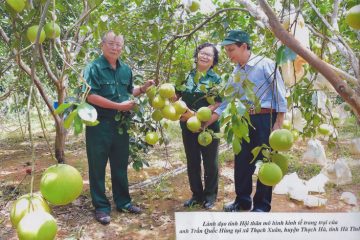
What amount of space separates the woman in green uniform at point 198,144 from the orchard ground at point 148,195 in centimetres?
17

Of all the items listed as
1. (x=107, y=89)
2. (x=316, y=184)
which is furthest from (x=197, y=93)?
(x=316, y=184)

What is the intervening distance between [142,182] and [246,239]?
3270mm

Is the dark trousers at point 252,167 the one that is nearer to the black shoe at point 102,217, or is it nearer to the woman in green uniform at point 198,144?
the woman in green uniform at point 198,144

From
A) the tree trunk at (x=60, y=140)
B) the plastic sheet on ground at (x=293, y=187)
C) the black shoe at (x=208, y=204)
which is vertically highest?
the tree trunk at (x=60, y=140)

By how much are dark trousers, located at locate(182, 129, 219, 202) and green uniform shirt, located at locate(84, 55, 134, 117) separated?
67 centimetres

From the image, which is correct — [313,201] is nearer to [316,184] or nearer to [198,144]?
[316,184]

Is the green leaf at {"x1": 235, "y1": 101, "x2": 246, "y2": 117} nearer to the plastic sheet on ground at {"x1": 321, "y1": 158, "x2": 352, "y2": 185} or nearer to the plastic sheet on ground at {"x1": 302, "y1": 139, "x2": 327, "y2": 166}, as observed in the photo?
the plastic sheet on ground at {"x1": 302, "y1": 139, "x2": 327, "y2": 166}

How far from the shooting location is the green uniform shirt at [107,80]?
9.88ft

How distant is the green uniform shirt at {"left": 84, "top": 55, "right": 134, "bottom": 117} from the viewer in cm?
301

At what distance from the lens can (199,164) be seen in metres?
3.51

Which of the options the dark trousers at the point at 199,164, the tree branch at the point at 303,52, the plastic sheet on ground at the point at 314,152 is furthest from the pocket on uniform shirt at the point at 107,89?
the tree branch at the point at 303,52

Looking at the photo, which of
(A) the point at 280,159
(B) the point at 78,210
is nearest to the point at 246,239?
(A) the point at 280,159

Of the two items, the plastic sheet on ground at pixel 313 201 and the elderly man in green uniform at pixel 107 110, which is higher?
the elderly man in green uniform at pixel 107 110

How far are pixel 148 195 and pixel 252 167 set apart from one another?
4.67 ft
